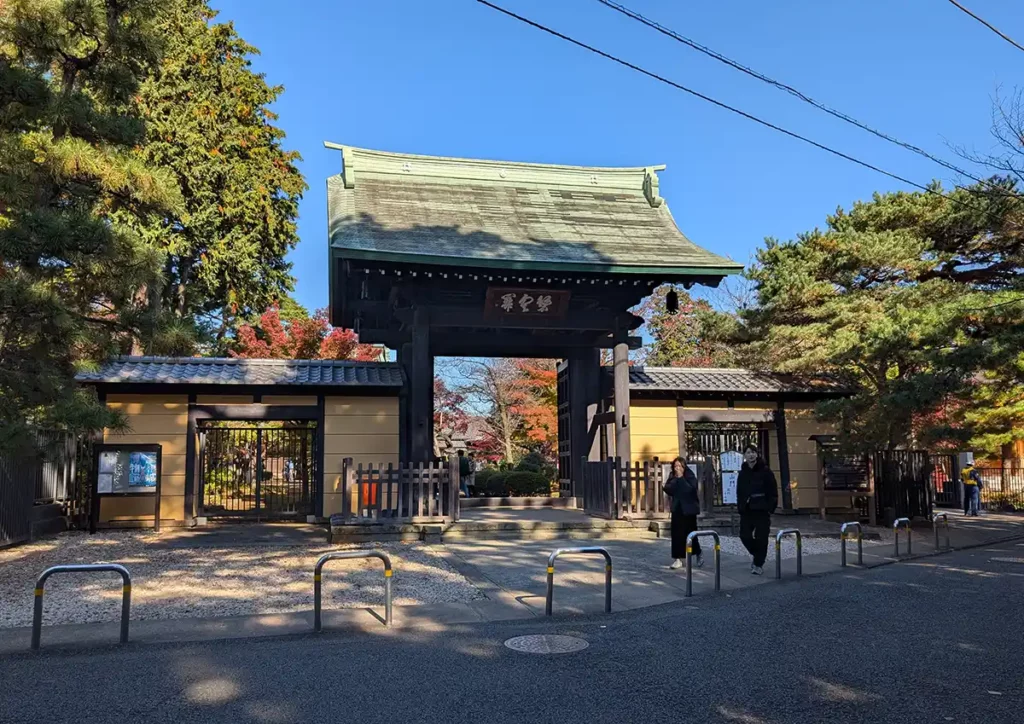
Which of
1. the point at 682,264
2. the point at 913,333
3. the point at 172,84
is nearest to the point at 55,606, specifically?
the point at 682,264

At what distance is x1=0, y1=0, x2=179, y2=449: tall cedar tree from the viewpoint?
8.02 metres

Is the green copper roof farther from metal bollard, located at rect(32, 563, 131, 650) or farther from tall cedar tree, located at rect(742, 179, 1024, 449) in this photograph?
metal bollard, located at rect(32, 563, 131, 650)

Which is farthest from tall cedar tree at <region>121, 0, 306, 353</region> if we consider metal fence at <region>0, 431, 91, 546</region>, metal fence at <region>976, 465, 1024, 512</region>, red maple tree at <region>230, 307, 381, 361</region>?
metal fence at <region>976, 465, 1024, 512</region>

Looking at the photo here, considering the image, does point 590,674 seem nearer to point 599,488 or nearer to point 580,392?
point 599,488

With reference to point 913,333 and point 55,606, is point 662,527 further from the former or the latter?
point 55,606

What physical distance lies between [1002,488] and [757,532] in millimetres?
20407

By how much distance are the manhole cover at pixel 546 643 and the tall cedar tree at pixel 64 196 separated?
5.68 m

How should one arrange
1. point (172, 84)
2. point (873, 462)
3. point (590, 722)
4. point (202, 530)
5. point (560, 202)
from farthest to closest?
point (172, 84) → point (560, 202) → point (873, 462) → point (202, 530) → point (590, 722)

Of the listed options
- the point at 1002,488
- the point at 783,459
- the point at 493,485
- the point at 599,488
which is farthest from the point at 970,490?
the point at 493,485

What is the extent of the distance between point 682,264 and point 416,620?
9073 mm

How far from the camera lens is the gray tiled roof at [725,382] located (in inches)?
698

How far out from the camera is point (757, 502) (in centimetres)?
1012

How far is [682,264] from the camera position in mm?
14008

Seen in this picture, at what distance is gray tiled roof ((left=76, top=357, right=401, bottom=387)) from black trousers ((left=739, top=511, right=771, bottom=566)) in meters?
8.42
